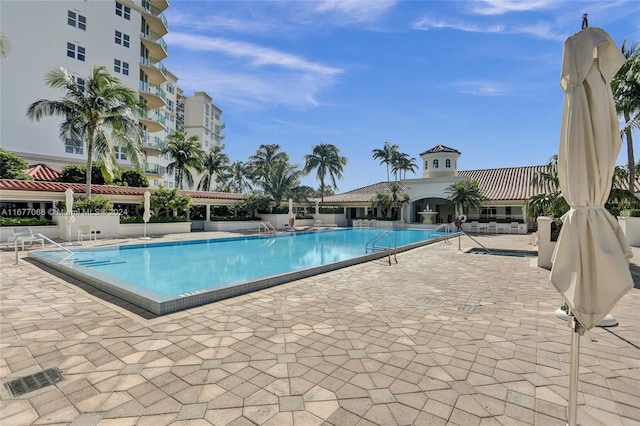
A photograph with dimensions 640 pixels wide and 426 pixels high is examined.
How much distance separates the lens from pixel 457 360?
12.0ft

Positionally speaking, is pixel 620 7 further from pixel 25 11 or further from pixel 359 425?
pixel 25 11

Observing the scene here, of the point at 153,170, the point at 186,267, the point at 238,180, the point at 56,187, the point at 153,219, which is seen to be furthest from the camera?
the point at 238,180

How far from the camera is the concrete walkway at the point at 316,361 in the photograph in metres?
2.74

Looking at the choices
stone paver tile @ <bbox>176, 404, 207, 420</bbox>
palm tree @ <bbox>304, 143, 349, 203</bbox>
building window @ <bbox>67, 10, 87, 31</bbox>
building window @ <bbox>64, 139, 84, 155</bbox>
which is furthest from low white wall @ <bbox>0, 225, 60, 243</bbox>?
palm tree @ <bbox>304, 143, 349, 203</bbox>

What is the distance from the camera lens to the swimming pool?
19.8 ft

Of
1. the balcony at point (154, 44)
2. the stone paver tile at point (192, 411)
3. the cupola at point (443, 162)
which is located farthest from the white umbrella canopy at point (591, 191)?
the balcony at point (154, 44)

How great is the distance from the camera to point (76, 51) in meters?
26.1

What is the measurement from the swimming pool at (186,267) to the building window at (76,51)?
21.1 metres

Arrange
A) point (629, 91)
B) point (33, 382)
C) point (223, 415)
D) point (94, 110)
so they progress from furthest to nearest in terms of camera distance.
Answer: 1. point (94, 110)
2. point (629, 91)
3. point (33, 382)
4. point (223, 415)

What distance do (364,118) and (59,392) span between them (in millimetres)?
22321

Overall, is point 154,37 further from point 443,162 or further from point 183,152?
point 443,162

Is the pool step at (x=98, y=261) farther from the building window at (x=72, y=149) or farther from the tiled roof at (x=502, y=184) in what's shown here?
the tiled roof at (x=502, y=184)

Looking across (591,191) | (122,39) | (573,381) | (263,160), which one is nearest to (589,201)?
(591,191)

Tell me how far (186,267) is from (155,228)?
11.7m
